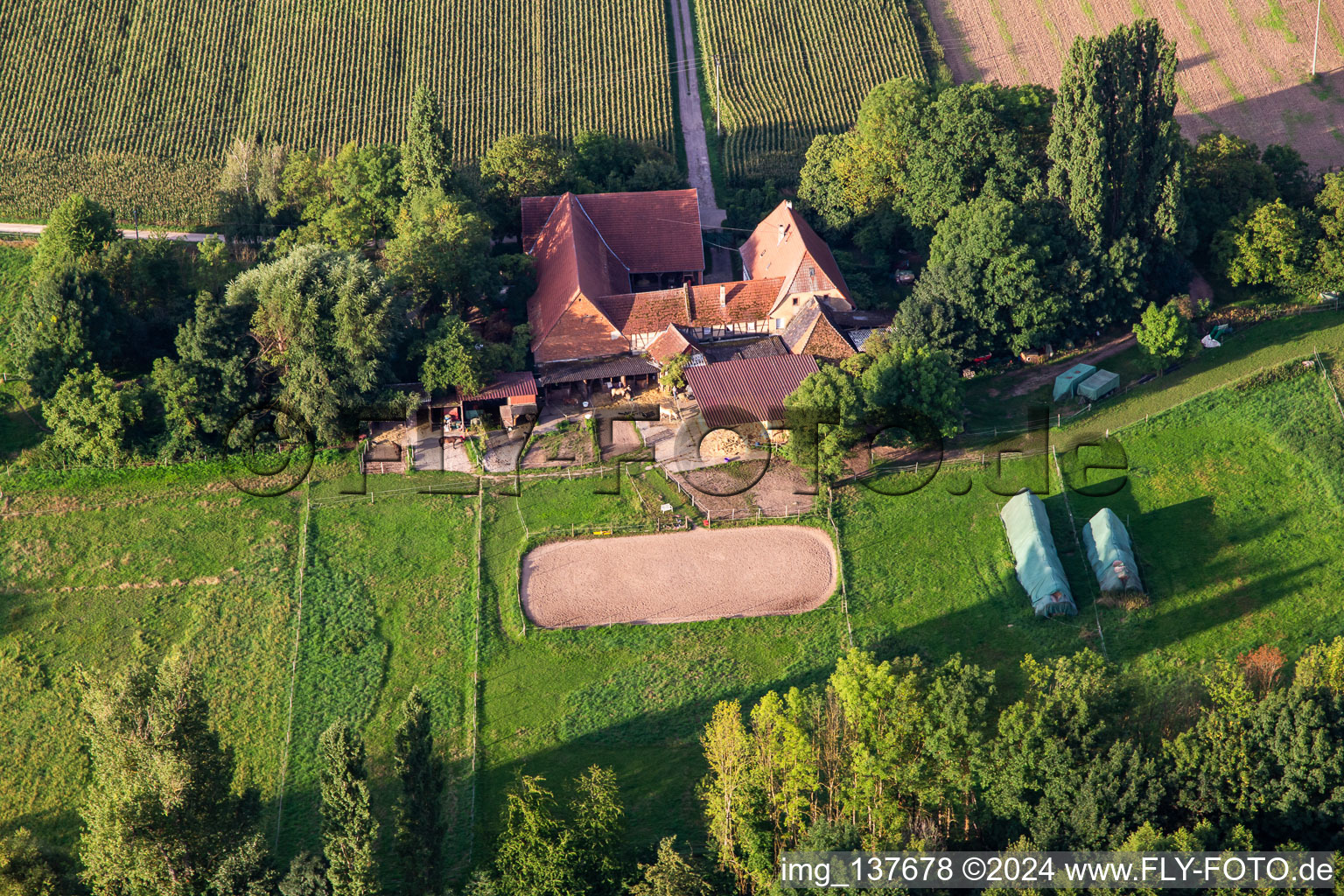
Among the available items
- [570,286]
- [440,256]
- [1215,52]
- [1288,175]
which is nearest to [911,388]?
[570,286]

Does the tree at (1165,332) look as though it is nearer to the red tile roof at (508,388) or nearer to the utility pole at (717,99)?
the red tile roof at (508,388)

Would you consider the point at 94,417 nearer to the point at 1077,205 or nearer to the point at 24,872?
the point at 24,872

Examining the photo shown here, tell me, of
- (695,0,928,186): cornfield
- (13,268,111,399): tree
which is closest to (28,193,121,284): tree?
(13,268,111,399): tree

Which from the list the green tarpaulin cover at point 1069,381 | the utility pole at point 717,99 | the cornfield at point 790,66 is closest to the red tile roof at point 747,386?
the green tarpaulin cover at point 1069,381

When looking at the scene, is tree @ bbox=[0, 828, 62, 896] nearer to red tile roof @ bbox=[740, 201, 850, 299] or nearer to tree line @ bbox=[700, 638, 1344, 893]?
tree line @ bbox=[700, 638, 1344, 893]

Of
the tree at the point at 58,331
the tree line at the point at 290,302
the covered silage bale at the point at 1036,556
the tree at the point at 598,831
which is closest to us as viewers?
the tree at the point at 598,831
